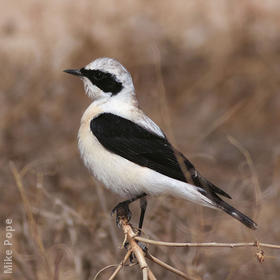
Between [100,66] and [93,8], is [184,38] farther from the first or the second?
[100,66]

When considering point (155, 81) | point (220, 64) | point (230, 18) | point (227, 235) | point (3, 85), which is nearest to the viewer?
point (227, 235)

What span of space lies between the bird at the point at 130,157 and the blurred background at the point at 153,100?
1.09 m

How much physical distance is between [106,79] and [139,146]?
1.94 ft

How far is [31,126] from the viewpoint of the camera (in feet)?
26.2

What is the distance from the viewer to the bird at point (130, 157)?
382 centimetres

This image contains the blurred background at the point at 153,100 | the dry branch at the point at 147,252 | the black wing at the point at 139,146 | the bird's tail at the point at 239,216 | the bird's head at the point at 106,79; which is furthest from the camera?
the blurred background at the point at 153,100

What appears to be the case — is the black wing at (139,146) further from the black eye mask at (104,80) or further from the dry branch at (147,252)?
the dry branch at (147,252)

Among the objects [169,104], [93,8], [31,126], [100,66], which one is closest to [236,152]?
[169,104]

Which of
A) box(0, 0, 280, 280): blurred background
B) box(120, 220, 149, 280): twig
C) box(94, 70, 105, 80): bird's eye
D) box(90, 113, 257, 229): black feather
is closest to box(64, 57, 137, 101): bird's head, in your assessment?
box(94, 70, 105, 80): bird's eye

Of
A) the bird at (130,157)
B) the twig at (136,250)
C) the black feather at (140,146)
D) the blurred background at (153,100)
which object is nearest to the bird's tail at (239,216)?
the bird at (130,157)

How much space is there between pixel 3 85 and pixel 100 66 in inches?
168

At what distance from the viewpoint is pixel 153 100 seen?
8469 millimetres

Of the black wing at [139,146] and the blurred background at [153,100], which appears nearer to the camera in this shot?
the black wing at [139,146]

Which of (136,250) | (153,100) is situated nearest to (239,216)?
(136,250)
